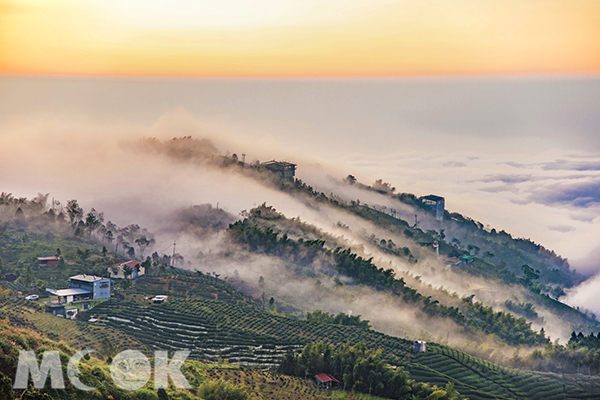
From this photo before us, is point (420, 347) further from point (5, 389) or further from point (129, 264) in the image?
point (5, 389)

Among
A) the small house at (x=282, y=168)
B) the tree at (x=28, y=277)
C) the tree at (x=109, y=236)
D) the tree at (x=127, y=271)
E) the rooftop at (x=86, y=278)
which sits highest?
the small house at (x=282, y=168)

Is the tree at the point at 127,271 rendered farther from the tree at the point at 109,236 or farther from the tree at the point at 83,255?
the tree at the point at 109,236

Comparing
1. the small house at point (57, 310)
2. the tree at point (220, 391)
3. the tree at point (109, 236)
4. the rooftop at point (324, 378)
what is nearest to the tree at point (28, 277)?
the small house at point (57, 310)

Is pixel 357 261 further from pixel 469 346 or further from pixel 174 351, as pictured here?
pixel 174 351

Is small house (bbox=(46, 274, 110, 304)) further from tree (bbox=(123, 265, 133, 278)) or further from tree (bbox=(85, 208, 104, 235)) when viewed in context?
tree (bbox=(85, 208, 104, 235))

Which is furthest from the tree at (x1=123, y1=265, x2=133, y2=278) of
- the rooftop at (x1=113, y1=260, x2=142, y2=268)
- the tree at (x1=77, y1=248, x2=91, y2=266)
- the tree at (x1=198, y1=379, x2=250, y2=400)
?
the tree at (x1=198, y1=379, x2=250, y2=400)

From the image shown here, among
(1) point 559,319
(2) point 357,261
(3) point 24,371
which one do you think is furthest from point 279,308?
(1) point 559,319
